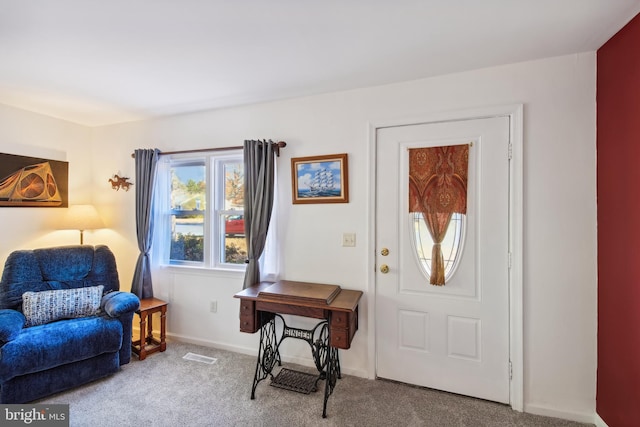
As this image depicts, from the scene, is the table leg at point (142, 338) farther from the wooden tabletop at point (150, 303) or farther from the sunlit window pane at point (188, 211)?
the sunlit window pane at point (188, 211)

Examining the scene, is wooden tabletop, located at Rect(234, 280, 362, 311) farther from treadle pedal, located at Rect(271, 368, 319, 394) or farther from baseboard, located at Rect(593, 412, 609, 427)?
baseboard, located at Rect(593, 412, 609, 427)

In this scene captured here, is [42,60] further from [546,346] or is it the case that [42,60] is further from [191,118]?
[546,346]

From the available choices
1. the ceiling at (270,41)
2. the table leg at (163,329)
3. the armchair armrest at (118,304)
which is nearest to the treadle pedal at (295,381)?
the table leg at (163,329)

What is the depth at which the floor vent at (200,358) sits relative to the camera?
2.49 meters

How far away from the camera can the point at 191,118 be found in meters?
2.84

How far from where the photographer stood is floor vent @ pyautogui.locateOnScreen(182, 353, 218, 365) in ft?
8.18

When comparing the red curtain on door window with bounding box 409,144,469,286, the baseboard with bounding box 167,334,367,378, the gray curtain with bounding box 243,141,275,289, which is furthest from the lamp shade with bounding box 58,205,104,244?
the red curtain on door window with bounding box 409,144,469,286

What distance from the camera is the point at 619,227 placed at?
157cm

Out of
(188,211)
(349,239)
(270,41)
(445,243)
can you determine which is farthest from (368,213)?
(188,211)

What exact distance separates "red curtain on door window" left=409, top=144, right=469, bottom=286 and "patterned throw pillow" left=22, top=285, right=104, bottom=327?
2.75m

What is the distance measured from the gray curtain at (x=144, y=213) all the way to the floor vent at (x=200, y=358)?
2.51ft

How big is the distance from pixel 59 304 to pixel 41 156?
1642 mm

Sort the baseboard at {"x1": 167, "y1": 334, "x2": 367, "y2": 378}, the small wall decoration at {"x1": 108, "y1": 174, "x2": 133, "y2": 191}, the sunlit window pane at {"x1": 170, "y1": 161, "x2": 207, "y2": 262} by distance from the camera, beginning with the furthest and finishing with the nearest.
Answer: the small wall decoration at {"x1": 108, "y1": 174, "x2": 133, "y2": 191}, the sunlit window pane at {"x1": 170, "y1": 161, "x2": 207, "y2": 262}, the baseboard at {"x1": 167, "y1": 334, "x2": 367, "y2": 378}

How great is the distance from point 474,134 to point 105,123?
12.3 feet
